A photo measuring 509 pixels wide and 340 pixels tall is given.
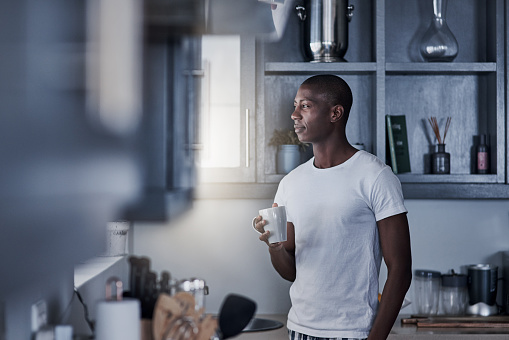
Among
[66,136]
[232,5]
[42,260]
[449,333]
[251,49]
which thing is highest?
[251,49]

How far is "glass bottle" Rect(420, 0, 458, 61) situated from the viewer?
9.42 ft

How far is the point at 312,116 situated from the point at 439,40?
3.20ft

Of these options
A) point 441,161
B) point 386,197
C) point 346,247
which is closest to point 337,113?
point 386,197

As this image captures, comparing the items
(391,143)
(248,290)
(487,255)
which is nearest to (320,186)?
(391,143)

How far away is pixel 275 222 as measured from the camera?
1853mm

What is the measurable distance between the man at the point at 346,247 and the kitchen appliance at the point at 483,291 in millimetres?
948

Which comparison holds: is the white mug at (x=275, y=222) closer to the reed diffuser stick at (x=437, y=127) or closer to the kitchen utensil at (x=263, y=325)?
the kitchen utensil at (x=263, y=325)

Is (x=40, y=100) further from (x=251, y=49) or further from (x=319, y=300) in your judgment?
(x=251, y=49)

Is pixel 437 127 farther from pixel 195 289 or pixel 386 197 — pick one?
pixel 195 289

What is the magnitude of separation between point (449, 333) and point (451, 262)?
1.96 feet

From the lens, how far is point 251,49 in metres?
2.81

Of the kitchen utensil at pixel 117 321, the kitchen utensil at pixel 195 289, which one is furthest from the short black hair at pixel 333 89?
the kitchen utensil at pixel 117 321

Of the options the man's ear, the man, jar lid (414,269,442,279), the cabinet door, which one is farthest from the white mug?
jar lid (414,269,442,279)

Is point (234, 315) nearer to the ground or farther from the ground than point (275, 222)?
nearer to the ground
